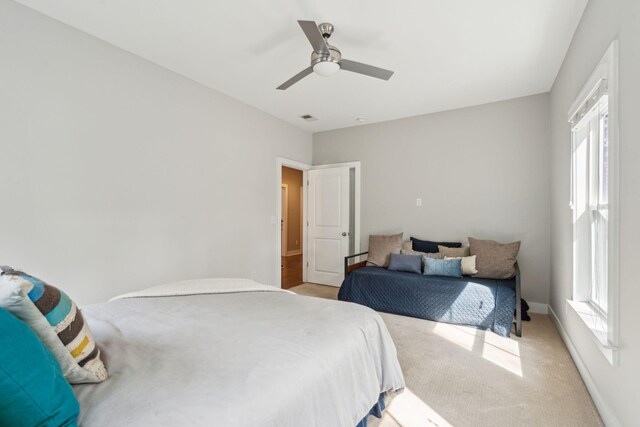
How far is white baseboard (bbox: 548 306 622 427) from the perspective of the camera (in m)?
1.68

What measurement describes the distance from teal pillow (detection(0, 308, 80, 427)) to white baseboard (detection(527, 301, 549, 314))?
4.37 meters

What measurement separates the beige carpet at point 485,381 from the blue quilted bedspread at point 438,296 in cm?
16

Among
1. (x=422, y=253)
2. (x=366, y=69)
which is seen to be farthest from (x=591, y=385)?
(x=366, y=69)

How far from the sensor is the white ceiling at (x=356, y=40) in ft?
7.16

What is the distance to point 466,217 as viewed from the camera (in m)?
4.15

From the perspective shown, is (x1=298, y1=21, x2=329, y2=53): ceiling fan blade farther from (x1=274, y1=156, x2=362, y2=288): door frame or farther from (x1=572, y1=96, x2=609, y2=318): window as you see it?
(x1=274, y1=156, x2=362, y2=288): door frame

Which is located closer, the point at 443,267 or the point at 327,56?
the point at 327,56

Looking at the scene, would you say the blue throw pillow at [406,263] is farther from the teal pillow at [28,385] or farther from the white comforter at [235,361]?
the teal pillow at [28,385]

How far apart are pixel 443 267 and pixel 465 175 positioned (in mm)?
1350

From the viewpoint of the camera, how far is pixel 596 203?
218cm

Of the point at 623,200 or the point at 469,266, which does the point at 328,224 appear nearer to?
the point at 469,266

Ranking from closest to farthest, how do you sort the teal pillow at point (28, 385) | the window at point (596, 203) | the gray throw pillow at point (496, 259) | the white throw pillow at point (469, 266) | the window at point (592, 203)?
the teal pillow at point (28, 385) → the window at point (596, 203) → the window at point (592, 203) → the gray throw pillow at point (496, 259) → the white throw pillow at point (469, 266)

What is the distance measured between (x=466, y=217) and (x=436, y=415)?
2.87 m

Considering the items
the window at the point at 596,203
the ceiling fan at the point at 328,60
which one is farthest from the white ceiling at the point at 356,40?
the window at the point at 596,203
